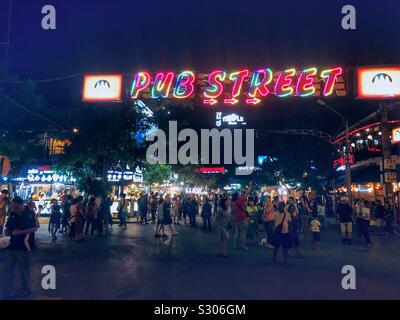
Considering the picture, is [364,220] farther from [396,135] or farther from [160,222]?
[396,135]

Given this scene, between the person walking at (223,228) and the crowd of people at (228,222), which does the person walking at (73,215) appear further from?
the person walking at (223,228)

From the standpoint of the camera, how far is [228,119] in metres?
95.9

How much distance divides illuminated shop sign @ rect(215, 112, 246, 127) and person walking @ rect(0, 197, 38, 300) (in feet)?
282

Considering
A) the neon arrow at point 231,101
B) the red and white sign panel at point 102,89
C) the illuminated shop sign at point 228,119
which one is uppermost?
the illuminated shop sign at point 228,119

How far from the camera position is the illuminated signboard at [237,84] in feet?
56.2

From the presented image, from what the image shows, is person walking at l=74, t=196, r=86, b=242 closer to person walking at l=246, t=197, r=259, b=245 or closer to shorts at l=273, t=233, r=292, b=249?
person walking at l=246, t=197, r=259, b=245

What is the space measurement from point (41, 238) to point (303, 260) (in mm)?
10359

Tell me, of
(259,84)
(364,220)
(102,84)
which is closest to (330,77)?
(259,84)

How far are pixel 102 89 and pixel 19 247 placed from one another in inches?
475

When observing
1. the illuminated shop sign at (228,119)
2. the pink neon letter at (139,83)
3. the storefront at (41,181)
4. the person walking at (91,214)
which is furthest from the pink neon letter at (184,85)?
the illuminated shop sign at (228,119)

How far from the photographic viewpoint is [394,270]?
9062 millimetres

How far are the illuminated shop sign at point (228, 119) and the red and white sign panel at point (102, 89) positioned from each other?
246ft

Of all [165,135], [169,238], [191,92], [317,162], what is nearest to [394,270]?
[169,238]
